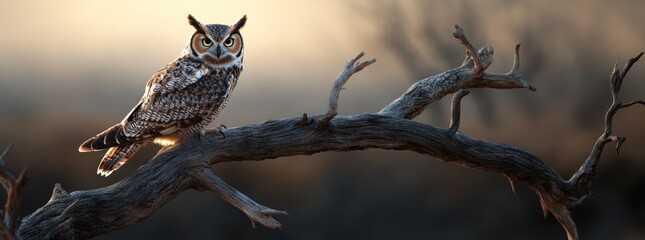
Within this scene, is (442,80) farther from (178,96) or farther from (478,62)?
(178,96)

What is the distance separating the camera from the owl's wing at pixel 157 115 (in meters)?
3.28

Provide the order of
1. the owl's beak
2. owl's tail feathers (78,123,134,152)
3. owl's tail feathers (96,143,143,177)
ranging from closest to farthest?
1. owl's tail feathers (78,123,134,152)
2. owl's tail feathers (96,143,143,177)
3. the owl's beak

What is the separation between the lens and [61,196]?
10.7 ft

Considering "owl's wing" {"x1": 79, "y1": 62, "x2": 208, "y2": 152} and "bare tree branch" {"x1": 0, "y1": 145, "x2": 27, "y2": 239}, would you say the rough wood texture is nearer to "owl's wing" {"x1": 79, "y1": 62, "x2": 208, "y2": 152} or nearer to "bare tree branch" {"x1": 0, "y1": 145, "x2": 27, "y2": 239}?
"owl's wing" {"x1": 79, "y1": 62, "x2": 208, "y2": 152}

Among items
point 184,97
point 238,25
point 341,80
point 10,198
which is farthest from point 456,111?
point 10,198

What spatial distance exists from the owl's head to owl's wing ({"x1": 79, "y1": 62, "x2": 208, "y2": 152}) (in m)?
0.09

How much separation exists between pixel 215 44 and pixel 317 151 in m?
0.62

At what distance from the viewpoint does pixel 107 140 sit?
128 inches

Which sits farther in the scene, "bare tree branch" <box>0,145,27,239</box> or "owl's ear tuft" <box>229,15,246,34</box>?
"owl's ear tuft" <box>229,15,246,34</box>

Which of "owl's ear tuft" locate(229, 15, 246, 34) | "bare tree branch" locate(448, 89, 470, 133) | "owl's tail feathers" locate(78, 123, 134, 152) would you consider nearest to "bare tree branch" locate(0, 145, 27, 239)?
"owl's tail feathers" locate(78, 123, 134, 152)

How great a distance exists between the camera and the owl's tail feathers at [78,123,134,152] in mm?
3242

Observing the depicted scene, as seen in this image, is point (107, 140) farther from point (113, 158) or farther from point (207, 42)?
point (207, 42)

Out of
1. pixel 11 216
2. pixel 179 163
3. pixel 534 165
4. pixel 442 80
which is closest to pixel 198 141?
pixel 179 163

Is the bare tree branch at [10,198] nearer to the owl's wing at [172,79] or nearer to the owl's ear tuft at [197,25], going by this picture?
the owl's wing at [172,79]
